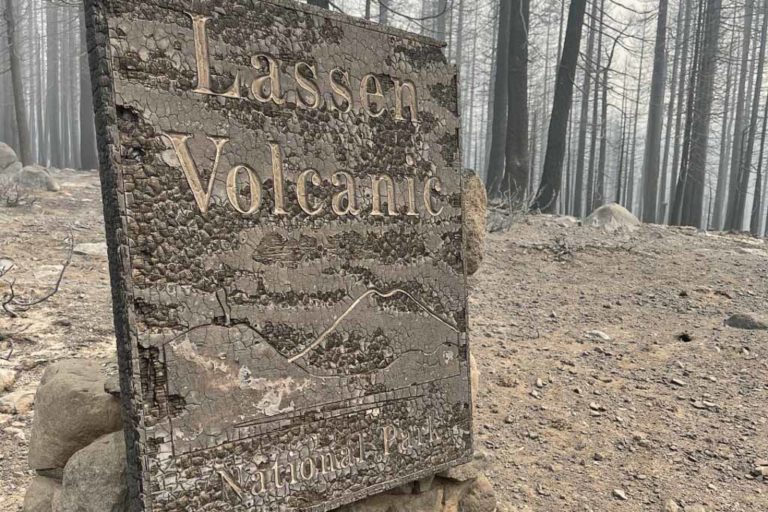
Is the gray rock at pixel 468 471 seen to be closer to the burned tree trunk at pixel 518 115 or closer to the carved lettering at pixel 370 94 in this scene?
the carved lettering at pixel 370 94

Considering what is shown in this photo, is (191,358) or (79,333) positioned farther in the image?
(79,333)

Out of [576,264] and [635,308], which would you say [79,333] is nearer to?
[635,308]

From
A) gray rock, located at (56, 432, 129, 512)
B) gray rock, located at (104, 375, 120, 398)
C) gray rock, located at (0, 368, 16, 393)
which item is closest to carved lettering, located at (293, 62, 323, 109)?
gray rock, located at (104, 375, 120, 398)

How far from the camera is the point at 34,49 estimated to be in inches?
1150

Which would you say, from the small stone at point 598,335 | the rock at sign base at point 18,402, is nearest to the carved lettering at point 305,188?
the rock at sign base at point 18,402

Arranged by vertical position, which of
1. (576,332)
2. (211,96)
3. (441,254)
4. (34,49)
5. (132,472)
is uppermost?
(34,49)

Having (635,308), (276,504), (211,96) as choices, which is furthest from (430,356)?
(635,308)

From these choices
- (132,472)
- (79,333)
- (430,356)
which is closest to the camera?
(132,472)

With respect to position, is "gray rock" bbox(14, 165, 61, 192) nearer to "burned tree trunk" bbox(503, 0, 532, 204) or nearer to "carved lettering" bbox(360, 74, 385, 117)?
"burned tree trunk" bbox(503, 0, 532, 204)

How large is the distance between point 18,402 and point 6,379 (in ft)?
0.61

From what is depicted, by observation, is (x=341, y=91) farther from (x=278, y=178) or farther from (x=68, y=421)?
(x=68, y=421)

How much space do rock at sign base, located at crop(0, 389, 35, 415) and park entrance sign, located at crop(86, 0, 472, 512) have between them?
190 cm

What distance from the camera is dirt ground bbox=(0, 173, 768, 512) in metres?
2.78

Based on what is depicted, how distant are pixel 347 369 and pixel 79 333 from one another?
270 centimetres
